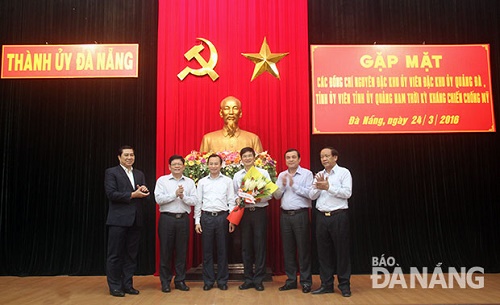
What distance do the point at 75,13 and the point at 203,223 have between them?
11.6ft

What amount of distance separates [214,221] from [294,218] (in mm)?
766

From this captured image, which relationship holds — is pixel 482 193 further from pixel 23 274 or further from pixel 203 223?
pixel 23 274

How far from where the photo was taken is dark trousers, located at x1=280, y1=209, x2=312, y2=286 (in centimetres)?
421

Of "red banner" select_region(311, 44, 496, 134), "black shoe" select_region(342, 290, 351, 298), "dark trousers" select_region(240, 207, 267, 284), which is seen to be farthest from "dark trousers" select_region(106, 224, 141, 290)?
"red banner" select_region(311, 44, 496, 134)

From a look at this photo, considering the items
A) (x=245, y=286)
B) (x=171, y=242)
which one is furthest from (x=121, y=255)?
(x=245, y=286)

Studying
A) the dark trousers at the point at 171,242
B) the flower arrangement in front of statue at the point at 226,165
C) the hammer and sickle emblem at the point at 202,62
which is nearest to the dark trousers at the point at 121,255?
the dark trousers at the point at 171,242

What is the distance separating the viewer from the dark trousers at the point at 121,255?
4094 mm

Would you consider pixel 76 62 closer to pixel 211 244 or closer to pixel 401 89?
pixel 211 244

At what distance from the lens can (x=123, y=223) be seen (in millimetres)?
4105

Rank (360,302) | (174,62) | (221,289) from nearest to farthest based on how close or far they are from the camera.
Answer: (360,302) < (221,289) < (174,62)

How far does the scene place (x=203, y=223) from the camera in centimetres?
432

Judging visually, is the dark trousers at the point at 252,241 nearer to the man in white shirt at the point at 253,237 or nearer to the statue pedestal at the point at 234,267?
the man in white shirt at the point at 253,237

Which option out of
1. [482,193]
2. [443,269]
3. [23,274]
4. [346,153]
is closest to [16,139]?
[23,274]

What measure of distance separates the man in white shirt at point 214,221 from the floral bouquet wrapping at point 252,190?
0.10 meters
